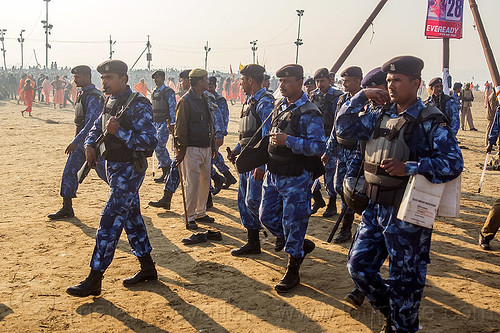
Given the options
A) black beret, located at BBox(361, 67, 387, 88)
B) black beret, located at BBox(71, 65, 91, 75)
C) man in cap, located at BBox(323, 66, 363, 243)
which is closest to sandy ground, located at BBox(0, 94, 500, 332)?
man in cap, located at BBox(323, 66, 363, 243)

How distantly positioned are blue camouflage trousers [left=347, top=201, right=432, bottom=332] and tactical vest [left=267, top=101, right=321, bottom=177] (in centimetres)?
122

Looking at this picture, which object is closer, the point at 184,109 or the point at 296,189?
the point at 296,189

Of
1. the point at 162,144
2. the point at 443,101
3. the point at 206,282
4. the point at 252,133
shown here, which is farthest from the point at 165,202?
the point at 443,101

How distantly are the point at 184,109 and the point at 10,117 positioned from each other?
68.6 feet

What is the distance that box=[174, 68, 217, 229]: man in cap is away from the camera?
6.63 m

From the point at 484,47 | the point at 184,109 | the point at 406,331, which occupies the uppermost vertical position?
the point at 484,47

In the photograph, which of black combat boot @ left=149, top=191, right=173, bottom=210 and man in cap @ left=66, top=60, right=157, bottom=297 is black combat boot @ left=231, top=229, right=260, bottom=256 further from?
black combat boot @ left=149, top=191, right=173, bottom=210

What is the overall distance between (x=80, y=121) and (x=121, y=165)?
280 cm

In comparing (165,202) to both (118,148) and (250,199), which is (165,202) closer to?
(250,199)

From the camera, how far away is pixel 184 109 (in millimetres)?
6652

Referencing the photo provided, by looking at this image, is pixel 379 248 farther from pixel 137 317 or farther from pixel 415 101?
pixel 137 317

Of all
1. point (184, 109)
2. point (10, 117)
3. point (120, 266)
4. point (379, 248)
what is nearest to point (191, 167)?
point (184, 109)

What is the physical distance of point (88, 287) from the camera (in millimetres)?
4625

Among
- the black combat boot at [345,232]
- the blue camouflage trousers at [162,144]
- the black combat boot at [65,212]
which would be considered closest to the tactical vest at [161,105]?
the blue camouflage trousers at [162,144]
